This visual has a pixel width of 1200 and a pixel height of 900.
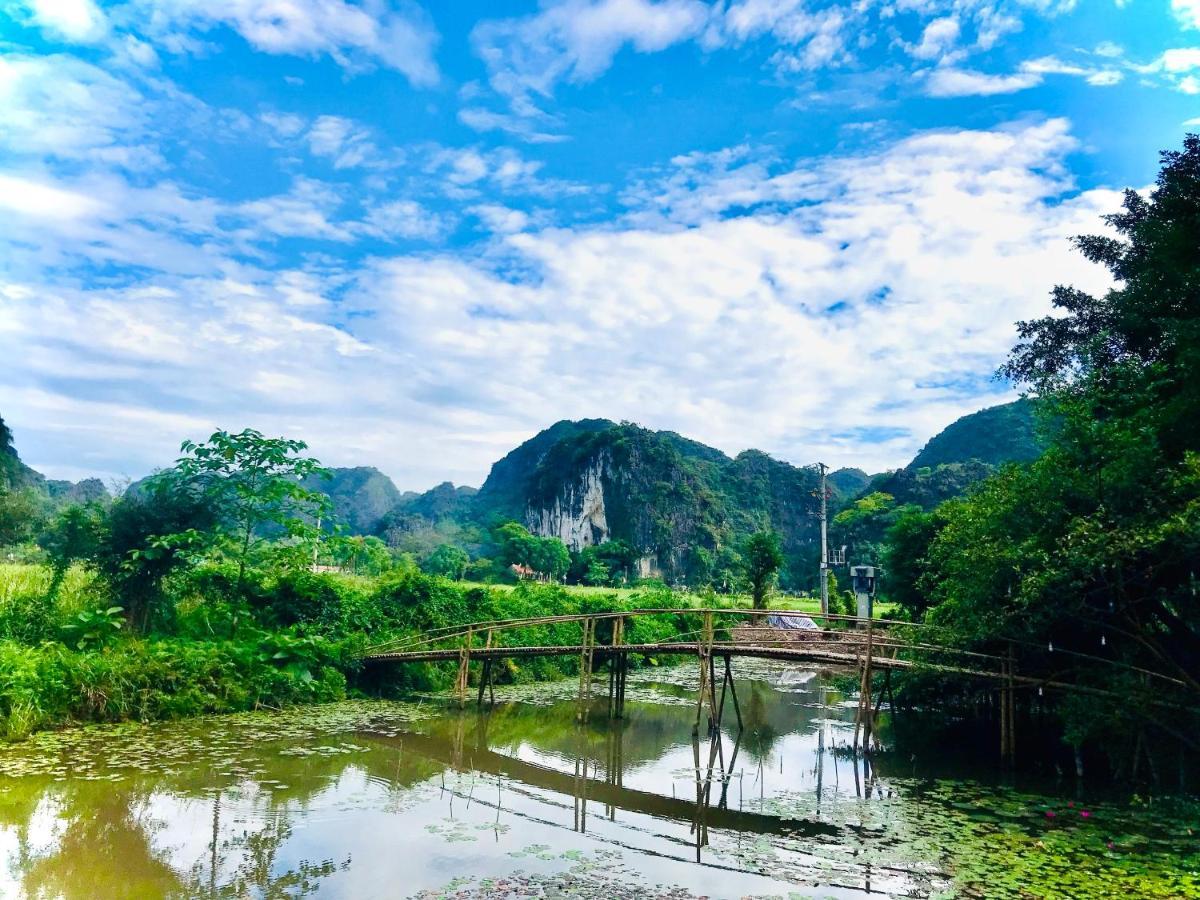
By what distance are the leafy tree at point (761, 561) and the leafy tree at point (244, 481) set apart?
1663 centimetres

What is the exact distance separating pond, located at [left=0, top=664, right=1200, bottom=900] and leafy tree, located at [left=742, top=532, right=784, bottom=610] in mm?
15816

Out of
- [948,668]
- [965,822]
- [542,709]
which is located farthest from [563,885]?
[542,709]

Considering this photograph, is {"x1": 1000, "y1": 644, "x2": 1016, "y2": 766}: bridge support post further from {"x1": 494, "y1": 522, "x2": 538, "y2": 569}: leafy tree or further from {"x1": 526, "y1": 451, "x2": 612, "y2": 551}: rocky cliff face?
{"x1": 526, "y1": 451, "x2": 612, "y2": 551}: rocky cliff face

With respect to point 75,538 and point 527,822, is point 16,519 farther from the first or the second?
point 527,822

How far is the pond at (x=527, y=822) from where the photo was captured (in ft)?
18.5

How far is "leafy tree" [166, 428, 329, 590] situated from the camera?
14.2 meters

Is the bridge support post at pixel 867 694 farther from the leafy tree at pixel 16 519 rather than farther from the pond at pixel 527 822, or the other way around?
the leafy tree at pixel 16 519

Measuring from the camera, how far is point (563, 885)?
18.2 ft

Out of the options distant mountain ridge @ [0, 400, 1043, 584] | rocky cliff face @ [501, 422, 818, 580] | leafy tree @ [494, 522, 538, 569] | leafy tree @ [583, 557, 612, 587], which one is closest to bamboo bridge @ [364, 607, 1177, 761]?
leafy tree @ [583, 557, 612, 587]

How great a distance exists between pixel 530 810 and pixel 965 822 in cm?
413

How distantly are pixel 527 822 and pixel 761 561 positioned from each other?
69.4 ft

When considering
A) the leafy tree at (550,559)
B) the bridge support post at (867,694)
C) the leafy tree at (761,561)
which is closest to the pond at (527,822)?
the bridge support post at (867,694)

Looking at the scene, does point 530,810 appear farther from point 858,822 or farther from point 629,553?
point 629,553

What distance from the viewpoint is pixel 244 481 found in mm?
14656
